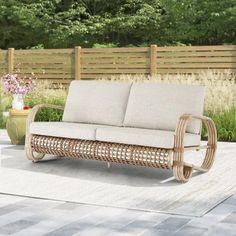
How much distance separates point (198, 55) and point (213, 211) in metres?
10.0

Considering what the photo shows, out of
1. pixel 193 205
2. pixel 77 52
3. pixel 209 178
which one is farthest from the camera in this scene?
pixel 77 52

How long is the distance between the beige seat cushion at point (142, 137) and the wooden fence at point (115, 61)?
773cm

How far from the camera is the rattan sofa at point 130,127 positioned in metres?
5.00

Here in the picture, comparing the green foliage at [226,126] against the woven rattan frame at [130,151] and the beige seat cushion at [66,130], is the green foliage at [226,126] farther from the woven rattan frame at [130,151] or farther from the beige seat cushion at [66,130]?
the beige seat cushion at [66,130]

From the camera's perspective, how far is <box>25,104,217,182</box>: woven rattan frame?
4941 mm

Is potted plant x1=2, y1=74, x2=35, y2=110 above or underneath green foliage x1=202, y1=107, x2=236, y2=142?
above

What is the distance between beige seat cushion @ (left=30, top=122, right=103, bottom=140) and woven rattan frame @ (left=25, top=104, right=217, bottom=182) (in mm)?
57

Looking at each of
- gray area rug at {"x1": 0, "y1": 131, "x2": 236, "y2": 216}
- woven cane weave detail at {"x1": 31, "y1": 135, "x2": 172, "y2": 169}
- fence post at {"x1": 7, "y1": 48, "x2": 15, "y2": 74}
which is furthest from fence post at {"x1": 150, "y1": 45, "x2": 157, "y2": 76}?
woven cane weave detail at {"x1": 31, "y1": 135, "x2": 172, "y2": 169}

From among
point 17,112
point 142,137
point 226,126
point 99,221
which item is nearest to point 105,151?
point 142,137

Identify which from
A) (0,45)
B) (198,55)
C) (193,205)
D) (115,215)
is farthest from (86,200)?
(0,45)

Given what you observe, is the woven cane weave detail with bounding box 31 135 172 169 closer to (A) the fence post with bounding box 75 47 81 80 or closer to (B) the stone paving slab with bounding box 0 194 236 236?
(B) the stone paving slab with bounding box 0 194 236 236

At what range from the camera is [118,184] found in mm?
5109

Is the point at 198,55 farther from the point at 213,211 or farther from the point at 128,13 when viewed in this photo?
the point at 213,211

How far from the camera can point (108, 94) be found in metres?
6.06
